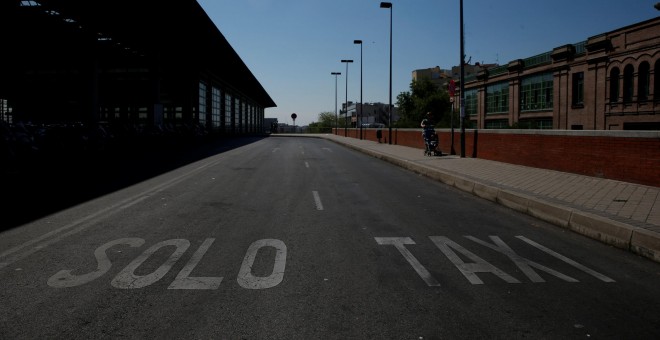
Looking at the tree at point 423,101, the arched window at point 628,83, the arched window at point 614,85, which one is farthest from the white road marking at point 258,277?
the tree at point 423,101

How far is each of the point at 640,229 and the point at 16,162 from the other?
46.5 feet

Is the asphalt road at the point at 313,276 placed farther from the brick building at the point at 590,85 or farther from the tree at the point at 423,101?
the tree at the point at 423,101

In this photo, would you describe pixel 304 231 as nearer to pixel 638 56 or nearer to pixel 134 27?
pixel 134 27

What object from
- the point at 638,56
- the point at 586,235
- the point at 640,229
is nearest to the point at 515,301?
the point at 640,229

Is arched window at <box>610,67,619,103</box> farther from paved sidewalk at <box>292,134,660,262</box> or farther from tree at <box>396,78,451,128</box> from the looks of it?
tree at <box>396,78,451,128</box>

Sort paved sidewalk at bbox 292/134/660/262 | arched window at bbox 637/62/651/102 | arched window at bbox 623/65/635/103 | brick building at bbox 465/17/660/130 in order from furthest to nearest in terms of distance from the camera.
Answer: arched window at bbox 623/65/635/103 → arched window at bbox 637/62/651/102 → brick building at bbox 465/17/660/130 → paved sidewalk at bbox 292/134/660/262

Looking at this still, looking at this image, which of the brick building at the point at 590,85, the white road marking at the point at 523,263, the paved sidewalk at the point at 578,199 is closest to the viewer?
the white road marking at the point at 523,263

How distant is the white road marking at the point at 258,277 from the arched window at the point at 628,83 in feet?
125

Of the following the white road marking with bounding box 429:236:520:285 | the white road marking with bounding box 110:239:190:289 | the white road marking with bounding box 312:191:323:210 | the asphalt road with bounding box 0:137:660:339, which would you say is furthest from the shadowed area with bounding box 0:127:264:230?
the white road marking with bounding box 429:236:520:285

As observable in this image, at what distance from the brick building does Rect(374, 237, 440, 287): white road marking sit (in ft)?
114

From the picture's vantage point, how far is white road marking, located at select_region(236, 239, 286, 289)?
4.48 meters

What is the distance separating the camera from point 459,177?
1203 cm

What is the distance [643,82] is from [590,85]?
4.70m

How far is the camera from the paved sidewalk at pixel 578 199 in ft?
20.2
